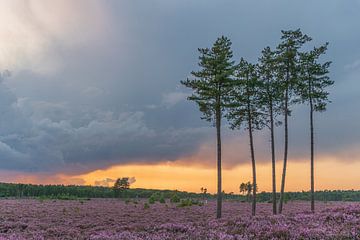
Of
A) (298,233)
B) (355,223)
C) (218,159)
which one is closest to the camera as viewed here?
(298,233)

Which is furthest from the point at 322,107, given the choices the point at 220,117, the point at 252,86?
the point at 220,117

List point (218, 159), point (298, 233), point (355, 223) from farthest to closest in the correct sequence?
point (218, 159)
point (355, 223)
point (298, 233)

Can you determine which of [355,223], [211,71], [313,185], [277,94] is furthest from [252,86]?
[355,223]

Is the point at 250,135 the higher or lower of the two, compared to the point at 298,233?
A: higher

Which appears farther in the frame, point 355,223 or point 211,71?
point 211,71

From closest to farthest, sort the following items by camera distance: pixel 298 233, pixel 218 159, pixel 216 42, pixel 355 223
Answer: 1. pixel 298 233
2. pixel 355 223
3. pixel 218 159
4. pixel 216 42

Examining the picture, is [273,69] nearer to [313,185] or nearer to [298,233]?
[313,185]

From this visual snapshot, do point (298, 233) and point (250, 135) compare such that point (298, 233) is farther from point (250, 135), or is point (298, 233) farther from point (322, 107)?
point (322, 107)

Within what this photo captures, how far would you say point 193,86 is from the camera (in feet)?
129

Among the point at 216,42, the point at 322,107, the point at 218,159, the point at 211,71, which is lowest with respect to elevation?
the point at 218,159

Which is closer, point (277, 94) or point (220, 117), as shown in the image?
point (220, 117)

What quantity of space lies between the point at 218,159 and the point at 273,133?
6993 mm

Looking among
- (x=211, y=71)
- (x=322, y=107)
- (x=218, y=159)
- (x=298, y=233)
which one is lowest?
(x=298, y=233)

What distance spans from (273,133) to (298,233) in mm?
25702
